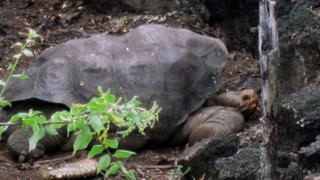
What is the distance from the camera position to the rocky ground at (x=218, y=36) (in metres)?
4.55

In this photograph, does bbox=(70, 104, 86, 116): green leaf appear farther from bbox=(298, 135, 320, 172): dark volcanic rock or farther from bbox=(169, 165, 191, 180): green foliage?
bbox=(169, 165, 191, 180): green foliage

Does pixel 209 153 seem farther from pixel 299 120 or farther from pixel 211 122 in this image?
pixel 211 122

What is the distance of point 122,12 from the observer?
8508 mm

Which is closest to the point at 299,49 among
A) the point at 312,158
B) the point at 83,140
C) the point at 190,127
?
the point at 190,127

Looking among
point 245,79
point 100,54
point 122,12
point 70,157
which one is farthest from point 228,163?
point 122,12

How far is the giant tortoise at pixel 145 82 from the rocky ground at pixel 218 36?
0.16 metres

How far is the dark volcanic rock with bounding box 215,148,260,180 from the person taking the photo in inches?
162

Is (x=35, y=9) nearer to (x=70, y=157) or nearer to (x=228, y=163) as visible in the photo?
(x=70, y=157)

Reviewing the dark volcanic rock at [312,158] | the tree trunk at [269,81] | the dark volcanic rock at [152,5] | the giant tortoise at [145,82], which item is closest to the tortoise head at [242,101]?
the giant tortoise at [145,82]

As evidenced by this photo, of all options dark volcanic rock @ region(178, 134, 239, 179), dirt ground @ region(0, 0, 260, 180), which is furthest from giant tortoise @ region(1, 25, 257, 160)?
dark volcanic rock @ region(178, 134, 239, 179)

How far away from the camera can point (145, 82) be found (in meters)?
6.35

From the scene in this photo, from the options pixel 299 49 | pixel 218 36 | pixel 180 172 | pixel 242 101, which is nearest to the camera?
pixel 180 172

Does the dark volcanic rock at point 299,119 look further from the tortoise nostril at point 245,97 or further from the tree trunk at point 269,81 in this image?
the tortoise nostril at point 245,97

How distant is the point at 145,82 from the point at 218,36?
2.12 m
